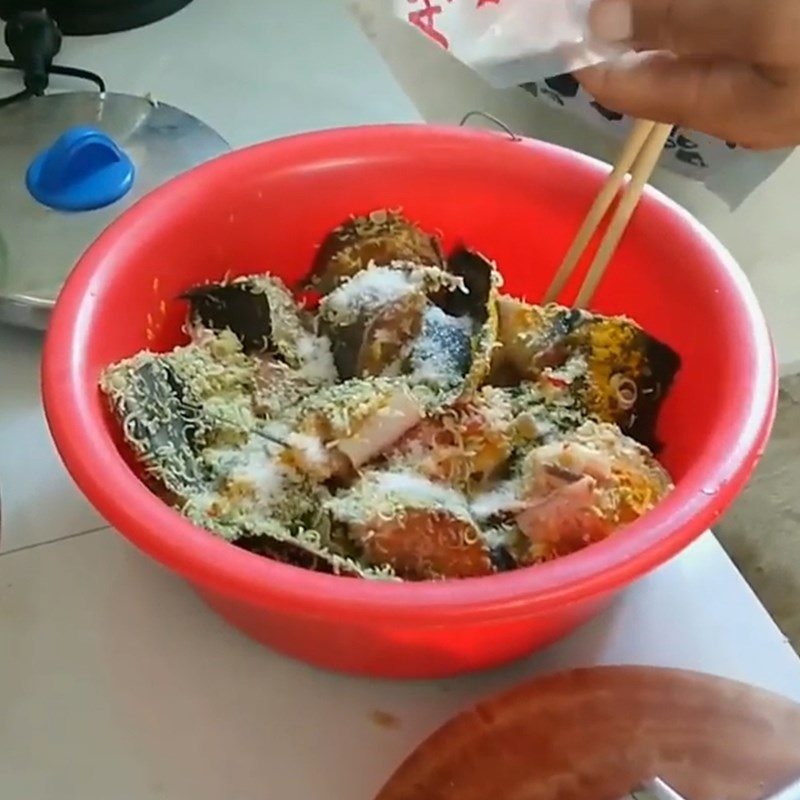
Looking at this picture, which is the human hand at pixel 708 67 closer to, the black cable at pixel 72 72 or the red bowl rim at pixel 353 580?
the red bowl rim at pixel 353 580

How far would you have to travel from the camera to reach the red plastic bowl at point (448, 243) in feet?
1.52

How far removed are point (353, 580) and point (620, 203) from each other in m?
0.26

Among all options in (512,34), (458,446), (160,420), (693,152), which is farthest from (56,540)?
(693,152)

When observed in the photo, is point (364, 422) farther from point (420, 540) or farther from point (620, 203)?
point (620, 203)

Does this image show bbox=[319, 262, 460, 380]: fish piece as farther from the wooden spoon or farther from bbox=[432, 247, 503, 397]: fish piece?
the wooden spoon

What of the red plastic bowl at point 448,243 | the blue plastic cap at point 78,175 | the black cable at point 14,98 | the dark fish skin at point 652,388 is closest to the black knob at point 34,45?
the black cable at point 14,98

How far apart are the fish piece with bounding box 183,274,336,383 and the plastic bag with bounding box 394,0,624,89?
160 mm

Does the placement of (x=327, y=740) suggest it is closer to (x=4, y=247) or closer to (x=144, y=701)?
(x=144, y=701)

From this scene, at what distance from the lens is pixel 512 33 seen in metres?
0.53

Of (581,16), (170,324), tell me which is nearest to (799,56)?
(581,16)

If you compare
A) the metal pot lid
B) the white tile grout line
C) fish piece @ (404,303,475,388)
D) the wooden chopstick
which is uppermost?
the wooden chopstick

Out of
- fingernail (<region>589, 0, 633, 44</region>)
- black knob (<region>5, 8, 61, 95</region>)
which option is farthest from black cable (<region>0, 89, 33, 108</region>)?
fingernail (<region>589, 0, 633, 44</region>)

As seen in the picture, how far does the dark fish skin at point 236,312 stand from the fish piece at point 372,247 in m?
0.05

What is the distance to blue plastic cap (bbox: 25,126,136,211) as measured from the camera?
0.72 metres
